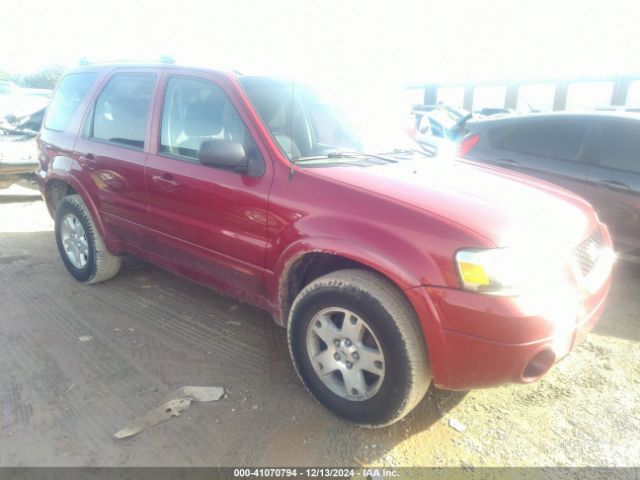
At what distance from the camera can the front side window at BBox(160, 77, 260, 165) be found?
113 inches

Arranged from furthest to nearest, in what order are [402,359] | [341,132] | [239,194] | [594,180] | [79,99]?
[594,180] → [79,99] → [341,132] → [239,194] → [402,359]

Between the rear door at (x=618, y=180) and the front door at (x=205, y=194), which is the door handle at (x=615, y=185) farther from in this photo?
the front door at (x=205, y=194)

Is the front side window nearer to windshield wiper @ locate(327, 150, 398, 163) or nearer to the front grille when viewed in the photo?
windshield wiper @ locate(327, 150, 398, 163)

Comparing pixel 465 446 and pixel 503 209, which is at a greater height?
pixel 503 209

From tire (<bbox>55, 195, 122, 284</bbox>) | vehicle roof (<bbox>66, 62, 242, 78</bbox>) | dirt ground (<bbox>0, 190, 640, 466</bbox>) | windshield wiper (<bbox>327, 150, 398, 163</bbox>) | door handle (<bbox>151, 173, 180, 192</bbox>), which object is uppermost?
vehicle roof (<bbox>66, 62, 242, 78</bbox>)

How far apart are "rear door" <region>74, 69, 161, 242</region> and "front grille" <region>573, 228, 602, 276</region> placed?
2.80 meters

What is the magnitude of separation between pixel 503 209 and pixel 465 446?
47.7 inches

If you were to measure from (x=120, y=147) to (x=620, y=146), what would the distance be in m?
4.35

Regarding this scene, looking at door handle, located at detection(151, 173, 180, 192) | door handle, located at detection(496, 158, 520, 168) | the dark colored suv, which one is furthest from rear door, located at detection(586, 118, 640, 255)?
door handle, located at detection(151, 173, 180, 192)

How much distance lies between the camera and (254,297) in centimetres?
287

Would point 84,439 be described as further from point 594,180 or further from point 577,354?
point 594,180

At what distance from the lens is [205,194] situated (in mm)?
2863

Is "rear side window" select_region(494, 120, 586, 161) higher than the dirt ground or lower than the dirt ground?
higher

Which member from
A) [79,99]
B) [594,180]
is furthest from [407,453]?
[79,99]
